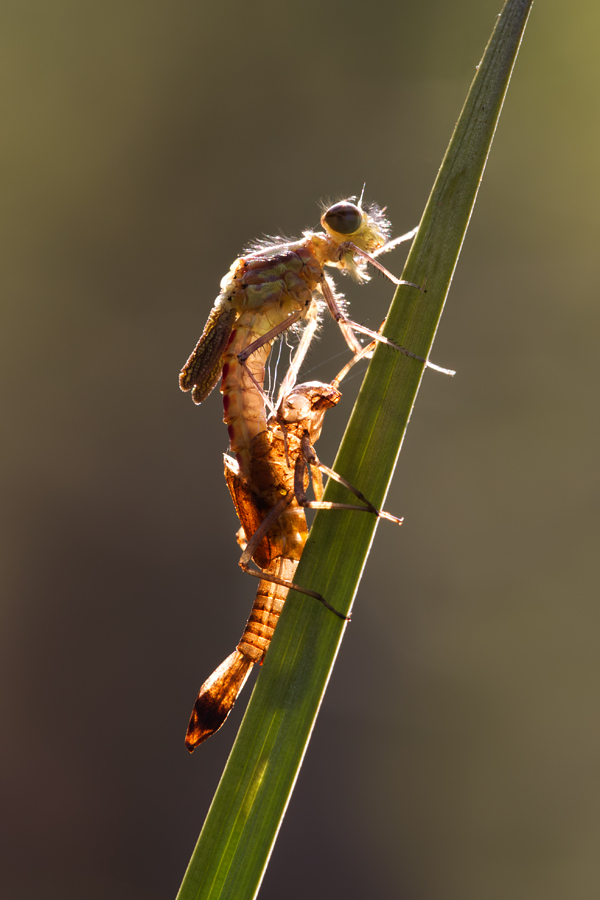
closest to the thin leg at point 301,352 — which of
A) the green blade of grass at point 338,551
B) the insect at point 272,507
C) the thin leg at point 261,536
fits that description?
the insect at point 272,507

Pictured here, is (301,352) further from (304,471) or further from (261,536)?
(261,536)

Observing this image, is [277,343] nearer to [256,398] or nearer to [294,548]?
[256,398]

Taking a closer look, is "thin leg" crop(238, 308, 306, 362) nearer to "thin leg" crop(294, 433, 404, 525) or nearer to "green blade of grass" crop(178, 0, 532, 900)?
"thin leg" crop(294, 433, 404, 525)

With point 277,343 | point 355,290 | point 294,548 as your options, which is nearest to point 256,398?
point 277,343

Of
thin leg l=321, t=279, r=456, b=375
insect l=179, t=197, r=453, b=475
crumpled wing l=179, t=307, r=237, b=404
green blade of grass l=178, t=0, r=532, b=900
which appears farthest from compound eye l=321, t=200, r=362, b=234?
green blade of grass l=178, t=0, r=532, b=900

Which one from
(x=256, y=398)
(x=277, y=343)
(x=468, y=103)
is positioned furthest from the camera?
(x=277, y=343)

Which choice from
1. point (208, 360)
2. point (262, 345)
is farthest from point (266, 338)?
point (208, 360)
